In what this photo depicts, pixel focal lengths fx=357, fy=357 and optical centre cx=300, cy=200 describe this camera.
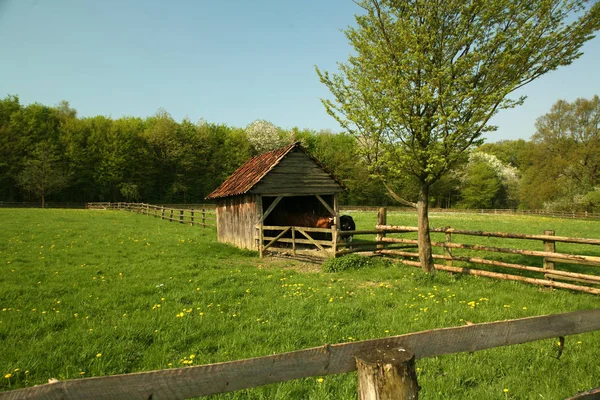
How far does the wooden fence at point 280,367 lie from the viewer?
173cm

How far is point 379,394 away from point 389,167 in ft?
26.7

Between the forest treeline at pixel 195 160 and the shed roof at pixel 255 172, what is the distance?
2379 centimetres

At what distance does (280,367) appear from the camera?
2098 millimetres

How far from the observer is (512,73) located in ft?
28.7

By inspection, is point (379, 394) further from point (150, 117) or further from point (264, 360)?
point (150, 117)

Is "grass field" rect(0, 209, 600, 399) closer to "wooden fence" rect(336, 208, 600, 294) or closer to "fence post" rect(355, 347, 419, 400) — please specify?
"wooden fence" rect(336, 208, 600, 294)

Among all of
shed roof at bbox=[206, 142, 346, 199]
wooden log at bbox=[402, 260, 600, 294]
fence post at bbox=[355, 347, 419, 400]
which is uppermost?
shed roof at bbox=[206, 142, 346, 199]

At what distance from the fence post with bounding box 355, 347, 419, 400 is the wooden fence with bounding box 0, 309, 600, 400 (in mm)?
70

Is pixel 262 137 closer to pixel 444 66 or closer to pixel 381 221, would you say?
pixel 381 221

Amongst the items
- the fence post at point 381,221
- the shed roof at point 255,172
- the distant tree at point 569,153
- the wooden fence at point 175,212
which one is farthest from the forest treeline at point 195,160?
the fence post at point 381,221

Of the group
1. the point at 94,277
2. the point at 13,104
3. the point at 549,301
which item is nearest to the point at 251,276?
the point at 94,277

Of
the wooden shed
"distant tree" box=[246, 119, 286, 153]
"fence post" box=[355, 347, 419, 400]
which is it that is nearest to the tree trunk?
the wooden shed

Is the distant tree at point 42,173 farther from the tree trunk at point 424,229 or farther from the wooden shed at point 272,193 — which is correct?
the tree trunk at point 424,229

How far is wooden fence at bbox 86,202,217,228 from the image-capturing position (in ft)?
86.2
